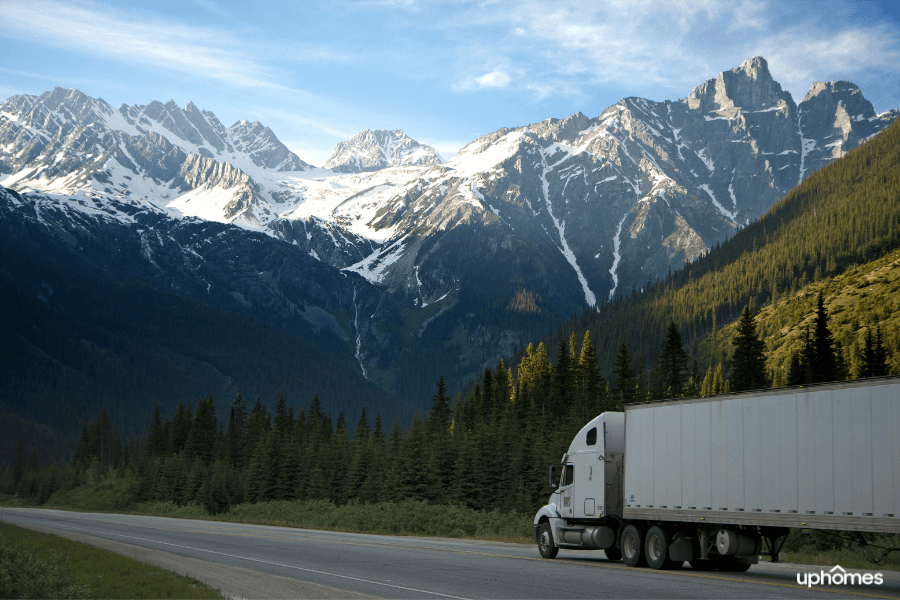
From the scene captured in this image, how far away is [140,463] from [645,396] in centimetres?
8722

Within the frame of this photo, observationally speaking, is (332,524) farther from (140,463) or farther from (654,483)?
(140,463)

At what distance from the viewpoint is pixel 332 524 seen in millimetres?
54969

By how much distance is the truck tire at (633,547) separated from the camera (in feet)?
81.5

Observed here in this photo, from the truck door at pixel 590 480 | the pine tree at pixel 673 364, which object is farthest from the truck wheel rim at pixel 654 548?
the pine tree at pixel 673 364

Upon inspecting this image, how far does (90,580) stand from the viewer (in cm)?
2180

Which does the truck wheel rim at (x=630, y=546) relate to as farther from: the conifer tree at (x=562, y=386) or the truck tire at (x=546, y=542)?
the conifer tree at (x=562, y=386)

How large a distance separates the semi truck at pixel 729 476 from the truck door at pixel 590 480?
4cm

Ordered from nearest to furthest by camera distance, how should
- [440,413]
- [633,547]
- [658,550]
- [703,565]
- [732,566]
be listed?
[732,566], [658,550], [703,565], [633,547], [440,413]

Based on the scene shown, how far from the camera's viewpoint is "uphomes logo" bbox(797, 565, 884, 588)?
2006 cm

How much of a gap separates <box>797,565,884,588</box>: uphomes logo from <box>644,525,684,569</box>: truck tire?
377 cm

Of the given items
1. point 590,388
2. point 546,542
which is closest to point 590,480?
point 546,542

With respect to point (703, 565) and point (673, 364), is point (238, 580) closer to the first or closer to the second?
point (703, 565)

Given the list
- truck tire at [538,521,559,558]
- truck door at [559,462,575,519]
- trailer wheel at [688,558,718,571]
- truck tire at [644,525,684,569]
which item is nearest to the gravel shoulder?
truck tire at [644,525,684,569]

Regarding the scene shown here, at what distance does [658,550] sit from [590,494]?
3.68 metres
